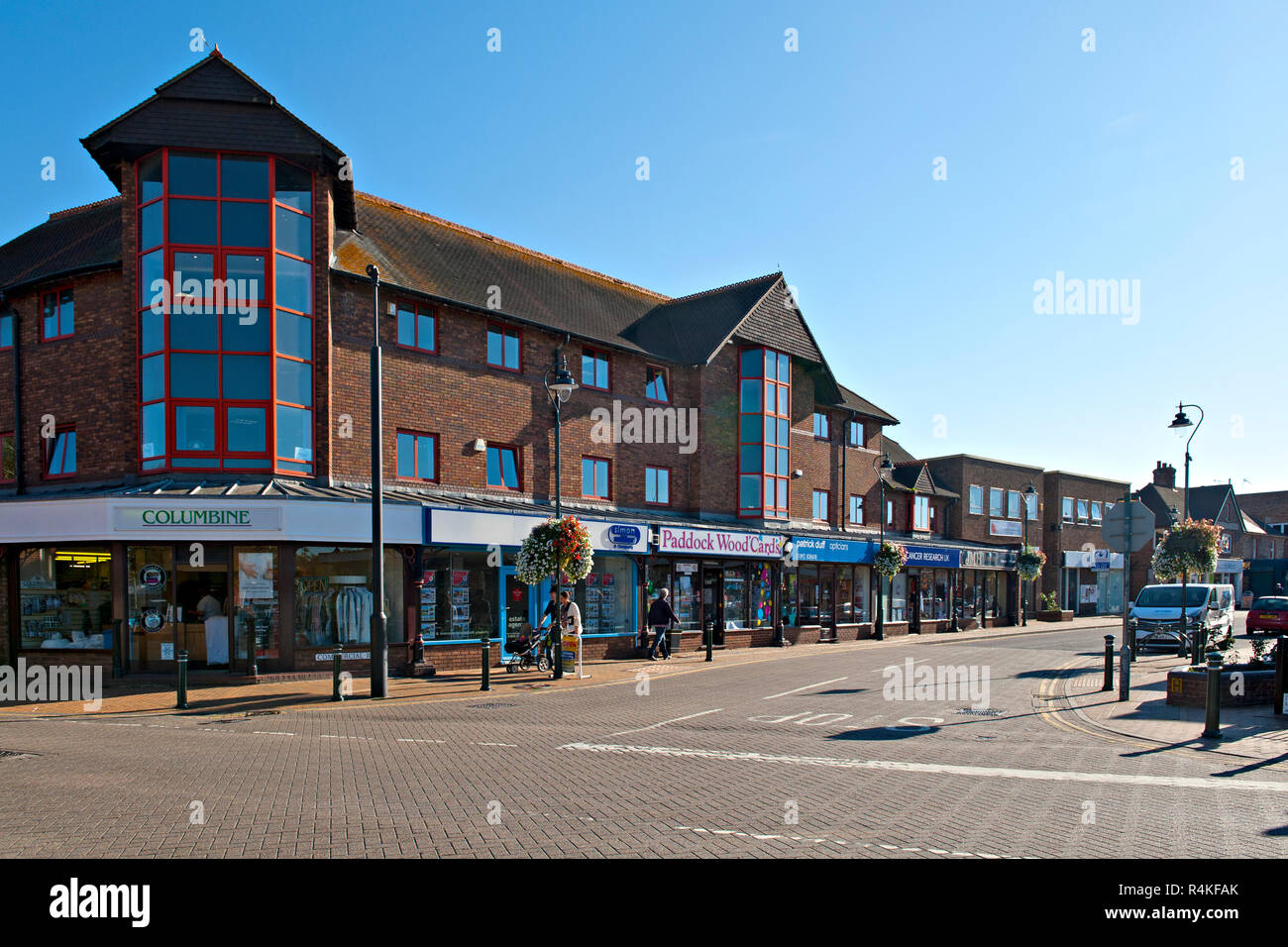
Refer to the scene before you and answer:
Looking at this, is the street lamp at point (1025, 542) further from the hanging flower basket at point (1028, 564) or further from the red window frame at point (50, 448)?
the red window frame at point (50, 448)

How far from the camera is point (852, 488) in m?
37.0

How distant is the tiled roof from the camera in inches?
814

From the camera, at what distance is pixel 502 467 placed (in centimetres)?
2400

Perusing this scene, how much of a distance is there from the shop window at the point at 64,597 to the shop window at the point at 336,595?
133 inches

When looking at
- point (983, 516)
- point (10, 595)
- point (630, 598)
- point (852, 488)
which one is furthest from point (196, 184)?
point (983, 516)

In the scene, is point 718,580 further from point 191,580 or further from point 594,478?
point 191,580

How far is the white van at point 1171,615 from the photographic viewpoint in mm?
25467

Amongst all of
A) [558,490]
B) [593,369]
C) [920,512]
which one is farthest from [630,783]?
[920,512]

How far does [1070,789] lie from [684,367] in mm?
22435

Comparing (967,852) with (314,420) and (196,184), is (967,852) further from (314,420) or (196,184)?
(196,184)

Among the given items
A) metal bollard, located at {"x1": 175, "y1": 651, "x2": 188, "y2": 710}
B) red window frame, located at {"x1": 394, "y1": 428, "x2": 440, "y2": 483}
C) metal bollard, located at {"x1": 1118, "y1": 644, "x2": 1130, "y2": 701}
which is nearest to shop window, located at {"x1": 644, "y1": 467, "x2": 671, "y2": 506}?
red window frame, located at {"x1": 394, "y1": 428, "x2": 440, "y2": 483}

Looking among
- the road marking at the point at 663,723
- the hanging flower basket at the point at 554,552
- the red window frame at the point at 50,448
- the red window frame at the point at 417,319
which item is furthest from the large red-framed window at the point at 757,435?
the red window frame at the point at 50,448

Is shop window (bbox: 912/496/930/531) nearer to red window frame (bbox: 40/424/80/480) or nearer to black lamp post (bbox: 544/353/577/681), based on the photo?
black lamp post (bbox: 544/353/577/681)

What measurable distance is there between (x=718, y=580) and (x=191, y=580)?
52.1 ft
